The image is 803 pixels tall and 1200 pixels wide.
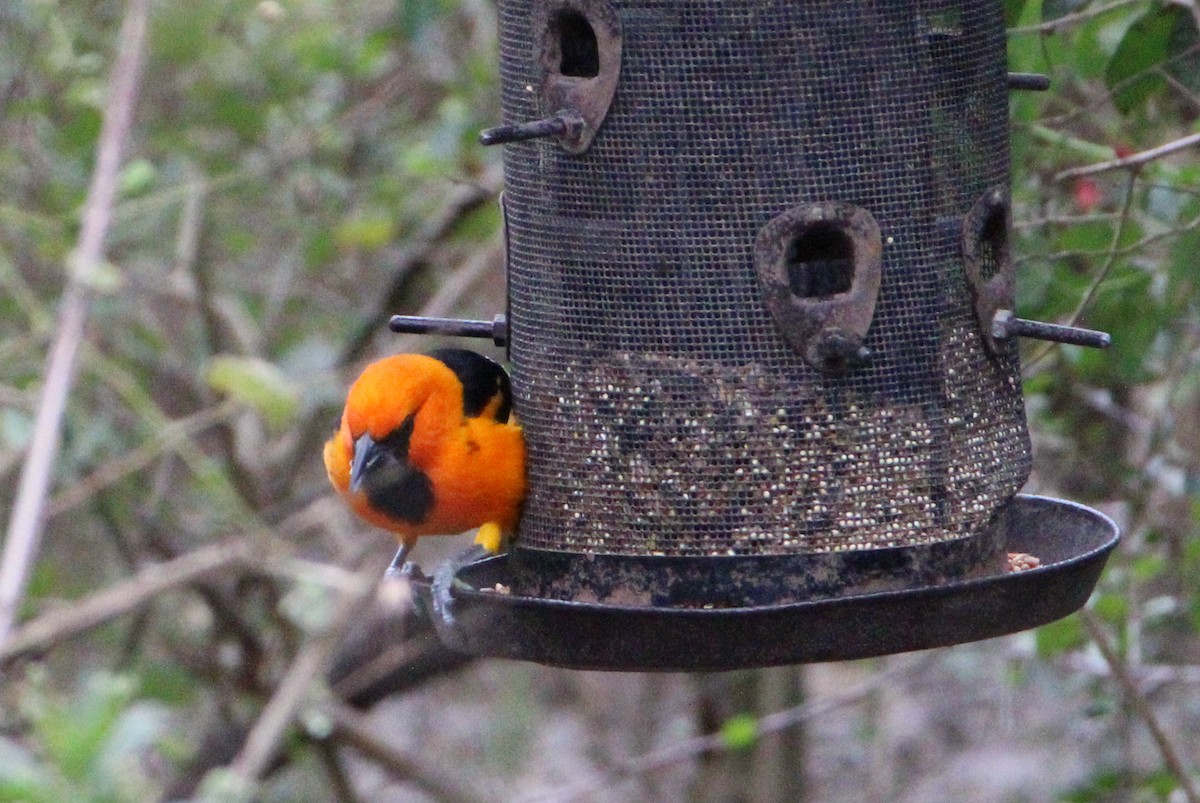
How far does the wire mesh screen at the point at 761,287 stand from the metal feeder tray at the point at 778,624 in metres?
0.32

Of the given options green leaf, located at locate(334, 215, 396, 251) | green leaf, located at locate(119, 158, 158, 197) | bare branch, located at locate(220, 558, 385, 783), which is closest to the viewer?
green leaf, located at locate(119, 158, 158, 197)

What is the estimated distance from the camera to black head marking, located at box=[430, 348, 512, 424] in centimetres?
411

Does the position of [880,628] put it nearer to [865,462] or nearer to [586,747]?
[865,462]

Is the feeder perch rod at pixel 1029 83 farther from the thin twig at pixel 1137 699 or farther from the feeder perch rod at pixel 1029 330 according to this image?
the thin twig at pixel 1137 699

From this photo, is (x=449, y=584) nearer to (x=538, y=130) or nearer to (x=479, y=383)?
(x=479, y=383)

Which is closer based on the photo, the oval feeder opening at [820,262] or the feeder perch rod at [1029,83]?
the oval feeder opening at [820,262]

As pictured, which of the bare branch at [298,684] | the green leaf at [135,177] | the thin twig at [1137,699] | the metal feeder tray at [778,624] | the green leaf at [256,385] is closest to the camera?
the metal feeder tray at [778,624]

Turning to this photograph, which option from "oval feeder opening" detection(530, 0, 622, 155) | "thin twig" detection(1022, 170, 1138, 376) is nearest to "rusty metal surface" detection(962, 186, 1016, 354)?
"thin twig" detection(1022, 170, 1138, 376)

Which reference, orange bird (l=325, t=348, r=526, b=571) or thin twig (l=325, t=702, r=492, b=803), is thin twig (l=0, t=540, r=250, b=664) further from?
orange bird (l=325, t=348, r=526, b=571)

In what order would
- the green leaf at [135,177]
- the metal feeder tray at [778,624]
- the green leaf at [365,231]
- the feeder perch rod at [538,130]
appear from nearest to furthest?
the metal feeder tray at [778,624], the feeder perch rod at [538,130], the green leaf at [135,177], the green leaf at [365,231]

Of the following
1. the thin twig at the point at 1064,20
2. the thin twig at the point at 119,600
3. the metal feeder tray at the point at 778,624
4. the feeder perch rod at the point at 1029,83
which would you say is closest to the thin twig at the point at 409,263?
the thin twig at the point at 119,600

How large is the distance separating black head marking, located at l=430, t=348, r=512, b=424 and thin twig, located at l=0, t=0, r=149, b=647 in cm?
110

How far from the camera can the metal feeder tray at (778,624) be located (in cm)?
318

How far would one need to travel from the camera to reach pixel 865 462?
11.8ft
